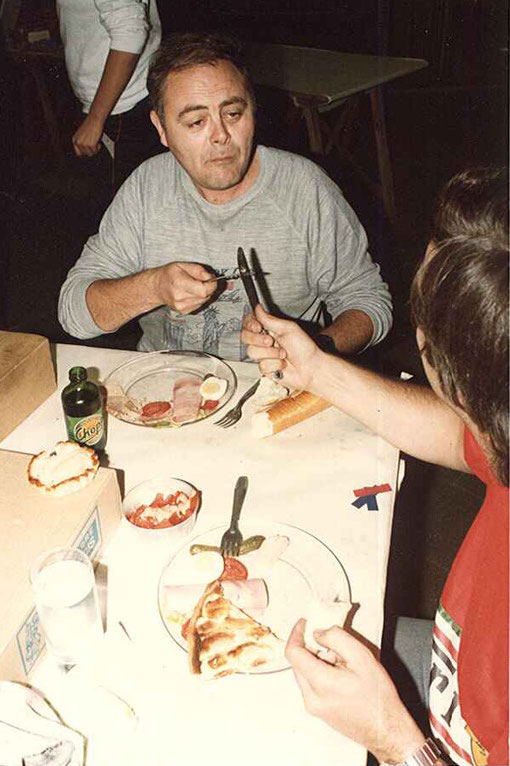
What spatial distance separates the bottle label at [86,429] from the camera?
1283 mm

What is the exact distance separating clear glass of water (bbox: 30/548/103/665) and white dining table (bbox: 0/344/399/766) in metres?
0.03

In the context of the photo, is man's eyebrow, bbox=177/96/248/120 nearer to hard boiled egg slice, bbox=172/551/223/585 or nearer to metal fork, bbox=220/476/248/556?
metal fork, bbox=220/476/248/556

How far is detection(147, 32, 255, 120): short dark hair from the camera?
1720 millimetres

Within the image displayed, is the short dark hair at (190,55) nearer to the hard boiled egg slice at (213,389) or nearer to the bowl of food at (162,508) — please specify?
the hard boiled egg slice at (213,389)

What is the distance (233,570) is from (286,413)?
1.39 feet

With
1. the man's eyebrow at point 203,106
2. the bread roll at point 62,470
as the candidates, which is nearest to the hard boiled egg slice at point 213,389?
the bread roll at point 62,470

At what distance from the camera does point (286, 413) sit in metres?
1.41

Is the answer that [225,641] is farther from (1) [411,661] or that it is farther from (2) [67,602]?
(1) [411,661]

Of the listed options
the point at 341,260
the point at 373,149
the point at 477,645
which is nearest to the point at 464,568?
the point at 477,645

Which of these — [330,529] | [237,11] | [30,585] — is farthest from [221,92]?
[237,11]

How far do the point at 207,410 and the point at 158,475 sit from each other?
0.23 meters

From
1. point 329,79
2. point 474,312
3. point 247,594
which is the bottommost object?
point 247,594

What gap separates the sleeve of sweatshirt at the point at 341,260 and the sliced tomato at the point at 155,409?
0.67 m

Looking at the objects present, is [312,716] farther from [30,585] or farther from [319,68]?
[319,68]
